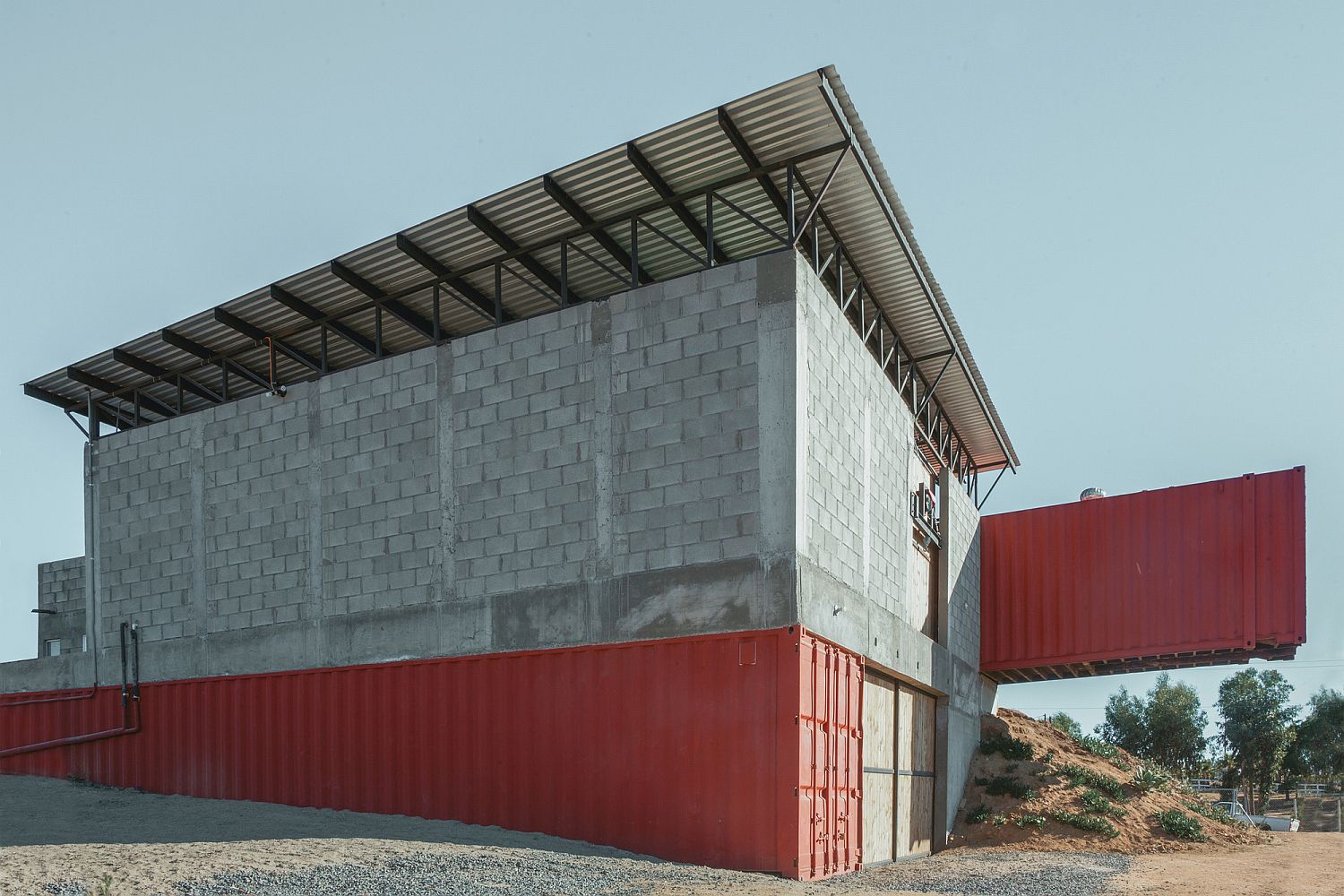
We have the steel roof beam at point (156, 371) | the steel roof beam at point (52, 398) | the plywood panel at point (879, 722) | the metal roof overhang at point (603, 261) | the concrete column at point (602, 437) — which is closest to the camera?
the metal roof overhang at point (603, 261)

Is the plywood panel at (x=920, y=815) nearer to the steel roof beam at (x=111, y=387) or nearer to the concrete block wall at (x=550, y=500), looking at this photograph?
the concrete block wall at (x=550, y=500)

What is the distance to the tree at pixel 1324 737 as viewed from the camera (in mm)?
56125

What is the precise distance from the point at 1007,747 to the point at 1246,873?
8.33 meters

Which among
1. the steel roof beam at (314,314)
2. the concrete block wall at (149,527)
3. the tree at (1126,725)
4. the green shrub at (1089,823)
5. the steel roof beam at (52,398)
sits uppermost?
the steel roof beam at (314,314)

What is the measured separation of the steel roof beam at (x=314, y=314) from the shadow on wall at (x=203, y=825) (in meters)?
7.66

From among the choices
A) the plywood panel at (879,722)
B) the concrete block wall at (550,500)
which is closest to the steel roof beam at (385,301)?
the concrete block wall at (550,500)

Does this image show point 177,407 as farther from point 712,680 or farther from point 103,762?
point 712,680

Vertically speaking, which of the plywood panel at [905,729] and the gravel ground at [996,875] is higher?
the plywood panel at [905,729]

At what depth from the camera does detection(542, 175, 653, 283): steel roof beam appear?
17312 millimetres

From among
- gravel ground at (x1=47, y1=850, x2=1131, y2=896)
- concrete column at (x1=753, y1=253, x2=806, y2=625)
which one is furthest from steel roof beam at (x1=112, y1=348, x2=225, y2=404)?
gravel ground at (x1=47, y1=850, x2=1131, y2=896)

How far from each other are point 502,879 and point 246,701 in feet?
32.0

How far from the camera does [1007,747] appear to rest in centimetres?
2597

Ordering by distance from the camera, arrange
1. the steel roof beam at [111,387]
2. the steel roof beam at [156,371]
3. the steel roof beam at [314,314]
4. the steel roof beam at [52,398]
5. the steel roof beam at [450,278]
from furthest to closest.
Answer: the steel roof beam at [52,398]
the steel roof beam at [111,387]
the steel roof beam at [156,371]
the steel roof beam at [314,314]
the steel roof beam at [450,278]

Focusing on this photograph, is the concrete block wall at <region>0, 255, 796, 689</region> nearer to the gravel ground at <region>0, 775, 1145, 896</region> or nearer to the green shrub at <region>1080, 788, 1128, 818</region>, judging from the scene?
the gravel ground at <region>0, 775, 1145, 896</region>
